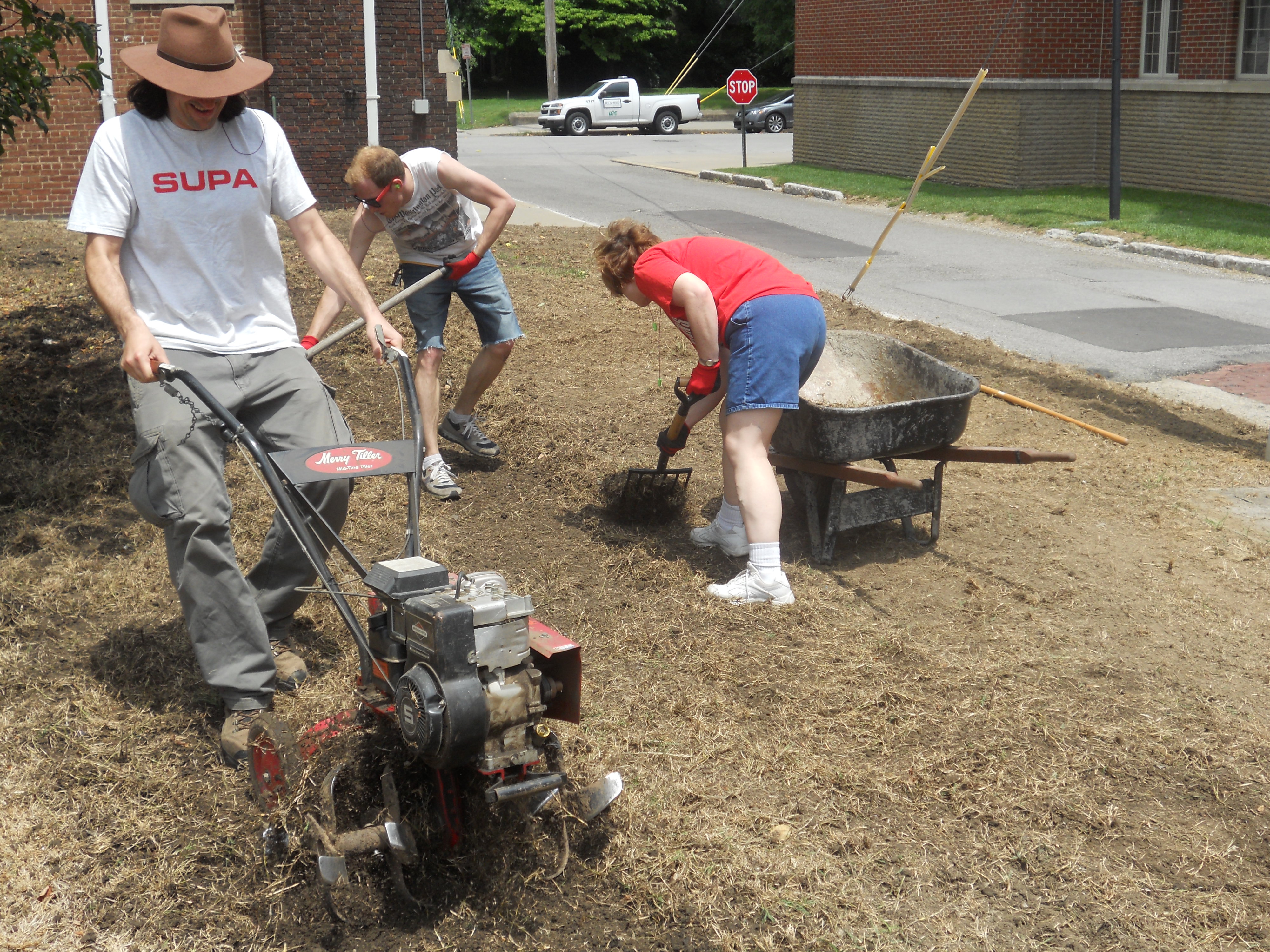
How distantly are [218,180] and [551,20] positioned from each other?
3914 cm

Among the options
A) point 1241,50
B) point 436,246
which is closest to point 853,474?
point 436,246

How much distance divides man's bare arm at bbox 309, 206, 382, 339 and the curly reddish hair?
3.38ft

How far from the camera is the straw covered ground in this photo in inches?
120

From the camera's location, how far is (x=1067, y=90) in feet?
63.6

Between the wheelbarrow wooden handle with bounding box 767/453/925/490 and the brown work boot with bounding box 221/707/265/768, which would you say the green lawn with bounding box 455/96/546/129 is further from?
the brown work boot with bounding box 221/707/265/768

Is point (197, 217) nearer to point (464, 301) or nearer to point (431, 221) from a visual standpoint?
point (431, 221)

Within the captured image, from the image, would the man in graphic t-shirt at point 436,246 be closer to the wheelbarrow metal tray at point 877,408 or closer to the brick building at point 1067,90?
the wheelbarrow metal tray at point 877,408

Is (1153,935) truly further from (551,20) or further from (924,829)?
(551,20)

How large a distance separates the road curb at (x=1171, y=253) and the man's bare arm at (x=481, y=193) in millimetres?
10233

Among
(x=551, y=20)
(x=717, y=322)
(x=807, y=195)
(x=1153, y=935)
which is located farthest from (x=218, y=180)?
(x=551, y=20)

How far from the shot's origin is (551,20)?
1577 inches

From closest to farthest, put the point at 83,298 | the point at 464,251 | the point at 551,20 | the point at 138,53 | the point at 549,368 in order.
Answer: the point at 138,53, the point at 464,251, the point at 549,368, the point at 83,298, the point at 551,20

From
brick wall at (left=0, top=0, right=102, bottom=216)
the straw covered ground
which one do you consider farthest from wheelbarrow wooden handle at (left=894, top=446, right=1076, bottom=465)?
brick wall at (left=0, top=0, right=102, bottom=216)

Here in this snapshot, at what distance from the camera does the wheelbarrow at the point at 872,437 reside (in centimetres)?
498
